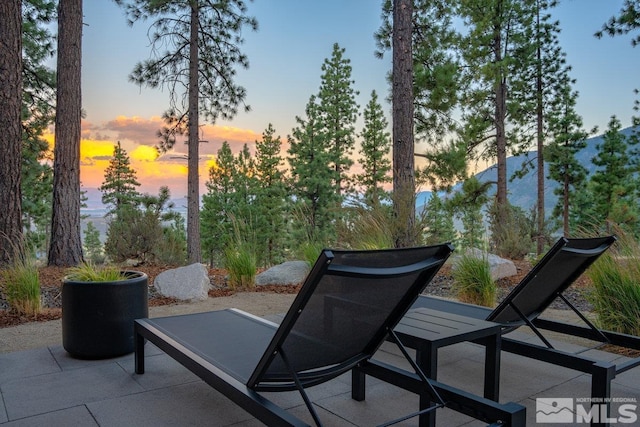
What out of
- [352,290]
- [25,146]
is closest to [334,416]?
[352,290]

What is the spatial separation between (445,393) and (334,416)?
695 millimetres

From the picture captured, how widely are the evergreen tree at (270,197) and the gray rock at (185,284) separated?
16.3m

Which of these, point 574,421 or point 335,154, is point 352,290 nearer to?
point 574,421

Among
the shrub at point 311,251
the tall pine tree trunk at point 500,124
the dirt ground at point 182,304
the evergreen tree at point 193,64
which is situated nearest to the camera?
the dirt ground at point 182,304

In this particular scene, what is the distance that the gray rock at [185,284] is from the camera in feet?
17.3

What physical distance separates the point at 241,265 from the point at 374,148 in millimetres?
18702

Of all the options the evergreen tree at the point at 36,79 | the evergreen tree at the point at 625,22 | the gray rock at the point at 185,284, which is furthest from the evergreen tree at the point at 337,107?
the gray rock at the point at 185,284

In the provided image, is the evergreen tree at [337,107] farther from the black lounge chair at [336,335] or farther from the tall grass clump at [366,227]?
the black lounge chair at [336,335]

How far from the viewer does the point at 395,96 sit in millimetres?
7547

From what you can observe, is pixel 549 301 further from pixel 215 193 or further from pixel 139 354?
pixel 215 193

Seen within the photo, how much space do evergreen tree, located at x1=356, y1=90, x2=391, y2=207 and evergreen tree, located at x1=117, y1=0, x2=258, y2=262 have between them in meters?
12.6

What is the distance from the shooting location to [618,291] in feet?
11.3

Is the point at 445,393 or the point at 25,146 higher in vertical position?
the point at 25,146

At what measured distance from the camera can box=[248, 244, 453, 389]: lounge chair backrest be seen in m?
1.51
